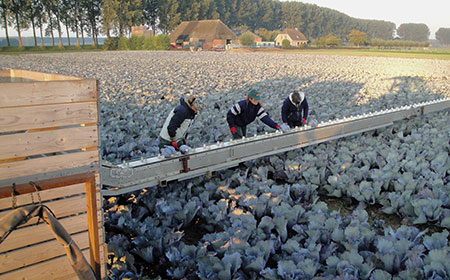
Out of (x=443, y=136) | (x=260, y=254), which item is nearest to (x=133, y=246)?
(x=260, y=254)

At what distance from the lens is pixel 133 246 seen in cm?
410

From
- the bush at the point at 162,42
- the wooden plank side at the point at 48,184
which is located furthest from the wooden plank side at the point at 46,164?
the bush at the point at 162,42

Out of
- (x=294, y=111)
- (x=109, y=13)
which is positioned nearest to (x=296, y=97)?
(x=294, y=111)

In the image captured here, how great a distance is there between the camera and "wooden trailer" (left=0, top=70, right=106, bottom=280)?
269 centimetres

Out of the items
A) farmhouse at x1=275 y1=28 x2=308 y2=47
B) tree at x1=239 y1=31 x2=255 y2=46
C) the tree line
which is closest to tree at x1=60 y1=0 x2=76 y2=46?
the tree line

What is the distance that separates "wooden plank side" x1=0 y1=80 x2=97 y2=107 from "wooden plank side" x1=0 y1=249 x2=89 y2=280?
1.21 m

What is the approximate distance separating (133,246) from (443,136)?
612cm

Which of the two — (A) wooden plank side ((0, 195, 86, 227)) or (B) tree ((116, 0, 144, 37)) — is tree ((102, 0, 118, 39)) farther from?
(A) wooden plank side ((0, 195, 86, 227))

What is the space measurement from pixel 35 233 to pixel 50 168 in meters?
0.51

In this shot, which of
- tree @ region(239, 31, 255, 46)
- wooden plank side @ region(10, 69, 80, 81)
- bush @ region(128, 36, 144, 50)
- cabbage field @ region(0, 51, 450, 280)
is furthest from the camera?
tree @ region(239, 31, 255, 46)

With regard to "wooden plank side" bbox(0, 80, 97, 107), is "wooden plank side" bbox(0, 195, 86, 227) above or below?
below

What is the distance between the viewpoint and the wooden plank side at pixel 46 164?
8.88ft

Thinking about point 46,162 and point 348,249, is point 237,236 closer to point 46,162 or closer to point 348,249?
point 348,249

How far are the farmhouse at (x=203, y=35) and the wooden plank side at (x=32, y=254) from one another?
2768 inches
